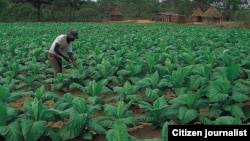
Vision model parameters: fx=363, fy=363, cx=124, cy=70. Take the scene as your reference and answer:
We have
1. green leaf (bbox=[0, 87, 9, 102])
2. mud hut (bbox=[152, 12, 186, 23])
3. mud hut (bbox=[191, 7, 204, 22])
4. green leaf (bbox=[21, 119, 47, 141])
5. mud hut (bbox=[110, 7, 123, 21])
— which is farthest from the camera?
mud hut (bbox=[110, 7, 123, 21])

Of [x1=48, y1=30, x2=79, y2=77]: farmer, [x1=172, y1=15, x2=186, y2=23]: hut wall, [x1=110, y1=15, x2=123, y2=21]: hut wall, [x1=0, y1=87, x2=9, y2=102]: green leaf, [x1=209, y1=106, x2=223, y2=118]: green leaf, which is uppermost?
[x1=110, y1=15, x2=123, y2=21]: hut wall

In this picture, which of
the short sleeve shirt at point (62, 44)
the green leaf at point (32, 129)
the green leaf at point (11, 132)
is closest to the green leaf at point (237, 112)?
the green leaf at point (32, 129)

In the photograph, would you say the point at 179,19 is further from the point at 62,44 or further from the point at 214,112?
the point at 214,112

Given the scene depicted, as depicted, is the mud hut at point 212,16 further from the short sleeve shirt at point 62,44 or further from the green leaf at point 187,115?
the green leaf at point 187,115

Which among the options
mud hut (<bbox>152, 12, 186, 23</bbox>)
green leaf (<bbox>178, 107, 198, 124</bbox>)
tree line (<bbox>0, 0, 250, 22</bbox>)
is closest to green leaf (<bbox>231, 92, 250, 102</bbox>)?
green leaf (<bbox>178, 107, 198, 124</bbox>)

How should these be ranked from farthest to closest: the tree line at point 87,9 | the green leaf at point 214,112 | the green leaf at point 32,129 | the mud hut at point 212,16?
the mud hut at point 212,16
the tree line at point 87,9
the green leaf at point 214,112
the green leaf at point 32,129

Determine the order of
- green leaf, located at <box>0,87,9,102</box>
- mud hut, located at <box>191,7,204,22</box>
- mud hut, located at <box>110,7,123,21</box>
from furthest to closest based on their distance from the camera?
1. mud hut, located at <box>110,7,123,21</box>
2. mud hut, located at <box>191,7,204,22</box>
3. green leaf, located at <box>0,87,9,102</box>

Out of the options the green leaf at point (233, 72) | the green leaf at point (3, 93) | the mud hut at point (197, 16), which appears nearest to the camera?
the green leaf at point (3, 93)

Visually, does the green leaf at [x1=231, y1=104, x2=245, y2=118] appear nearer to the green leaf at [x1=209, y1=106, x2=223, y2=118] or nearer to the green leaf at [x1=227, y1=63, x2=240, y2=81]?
the green leaf at [x1=209, y1=106, x2=223, y2=118]

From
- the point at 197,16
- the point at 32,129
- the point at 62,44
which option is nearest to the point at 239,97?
the point at 32,129

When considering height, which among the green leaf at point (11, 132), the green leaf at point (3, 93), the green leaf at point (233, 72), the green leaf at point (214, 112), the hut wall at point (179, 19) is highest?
the hut wall at point (179, 19)

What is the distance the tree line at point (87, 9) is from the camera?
47.3m

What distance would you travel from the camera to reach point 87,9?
49.6 meters

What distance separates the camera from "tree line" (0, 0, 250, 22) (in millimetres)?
47312
